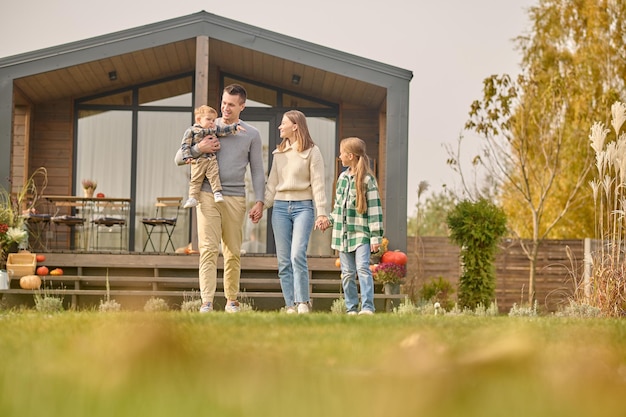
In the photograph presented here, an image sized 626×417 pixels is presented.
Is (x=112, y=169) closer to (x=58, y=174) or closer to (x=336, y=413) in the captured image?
(x=58, y=174)

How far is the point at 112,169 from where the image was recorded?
13969mm

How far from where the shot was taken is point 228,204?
22.0 feet

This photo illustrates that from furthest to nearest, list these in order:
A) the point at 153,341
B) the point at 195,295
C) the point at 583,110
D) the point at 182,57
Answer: the point at 583,110 → the point at 182,57 → the point at 195,295 → the point at 153,341

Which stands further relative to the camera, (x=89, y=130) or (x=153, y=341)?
(x=89, y=130)

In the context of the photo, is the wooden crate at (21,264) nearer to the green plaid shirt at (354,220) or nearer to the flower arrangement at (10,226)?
the flower arrangement at (10,226)

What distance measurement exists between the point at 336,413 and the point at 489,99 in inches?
606

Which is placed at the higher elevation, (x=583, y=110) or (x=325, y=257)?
(x=583, y=110)

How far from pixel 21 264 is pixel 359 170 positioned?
5.26 meters

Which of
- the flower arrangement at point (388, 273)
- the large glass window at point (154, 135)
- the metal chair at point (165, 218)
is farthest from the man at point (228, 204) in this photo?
the large glass window at point (154, 135)

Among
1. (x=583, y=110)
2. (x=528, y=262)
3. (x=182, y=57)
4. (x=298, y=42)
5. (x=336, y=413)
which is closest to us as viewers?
(x=336, y=413)

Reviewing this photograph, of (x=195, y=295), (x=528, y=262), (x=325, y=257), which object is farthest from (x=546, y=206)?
(x=195, y=295)

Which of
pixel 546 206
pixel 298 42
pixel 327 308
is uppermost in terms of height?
pixel 298 42

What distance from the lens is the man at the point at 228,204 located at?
664cm

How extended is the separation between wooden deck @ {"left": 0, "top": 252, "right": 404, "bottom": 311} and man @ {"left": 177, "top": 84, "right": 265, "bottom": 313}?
359 cm
